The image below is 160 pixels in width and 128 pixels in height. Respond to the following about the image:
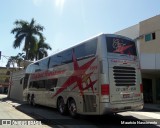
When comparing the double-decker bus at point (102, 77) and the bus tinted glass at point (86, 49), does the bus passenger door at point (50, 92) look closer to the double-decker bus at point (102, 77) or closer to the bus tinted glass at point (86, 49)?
the double-decker bus at point (102, 77)

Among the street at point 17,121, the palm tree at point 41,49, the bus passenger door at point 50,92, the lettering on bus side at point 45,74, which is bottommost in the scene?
the street at point 17,121

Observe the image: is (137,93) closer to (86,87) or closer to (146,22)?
(86,87)

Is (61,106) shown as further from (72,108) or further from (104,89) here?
(104,89)

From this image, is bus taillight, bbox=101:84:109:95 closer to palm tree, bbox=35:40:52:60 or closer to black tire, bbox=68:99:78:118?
black tire, bbox=68:99:78:118

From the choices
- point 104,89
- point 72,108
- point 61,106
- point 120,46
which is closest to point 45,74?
point 61,106

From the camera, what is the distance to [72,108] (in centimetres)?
1338

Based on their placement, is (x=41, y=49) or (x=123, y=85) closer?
(x=123, y=85)

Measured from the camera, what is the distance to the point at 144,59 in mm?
23188

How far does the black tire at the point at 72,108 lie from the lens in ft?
42.9

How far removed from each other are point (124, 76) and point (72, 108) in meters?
3.43

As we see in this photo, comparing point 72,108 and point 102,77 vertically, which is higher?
point 102,77

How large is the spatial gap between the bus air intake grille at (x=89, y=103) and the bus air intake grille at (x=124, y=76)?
1228mm

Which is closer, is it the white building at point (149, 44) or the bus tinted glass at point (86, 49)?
the bus tinted glass at point (86, 49)

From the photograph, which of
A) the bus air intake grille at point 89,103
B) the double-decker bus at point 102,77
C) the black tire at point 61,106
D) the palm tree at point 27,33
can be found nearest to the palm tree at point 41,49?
the palm tree at point 27,33
